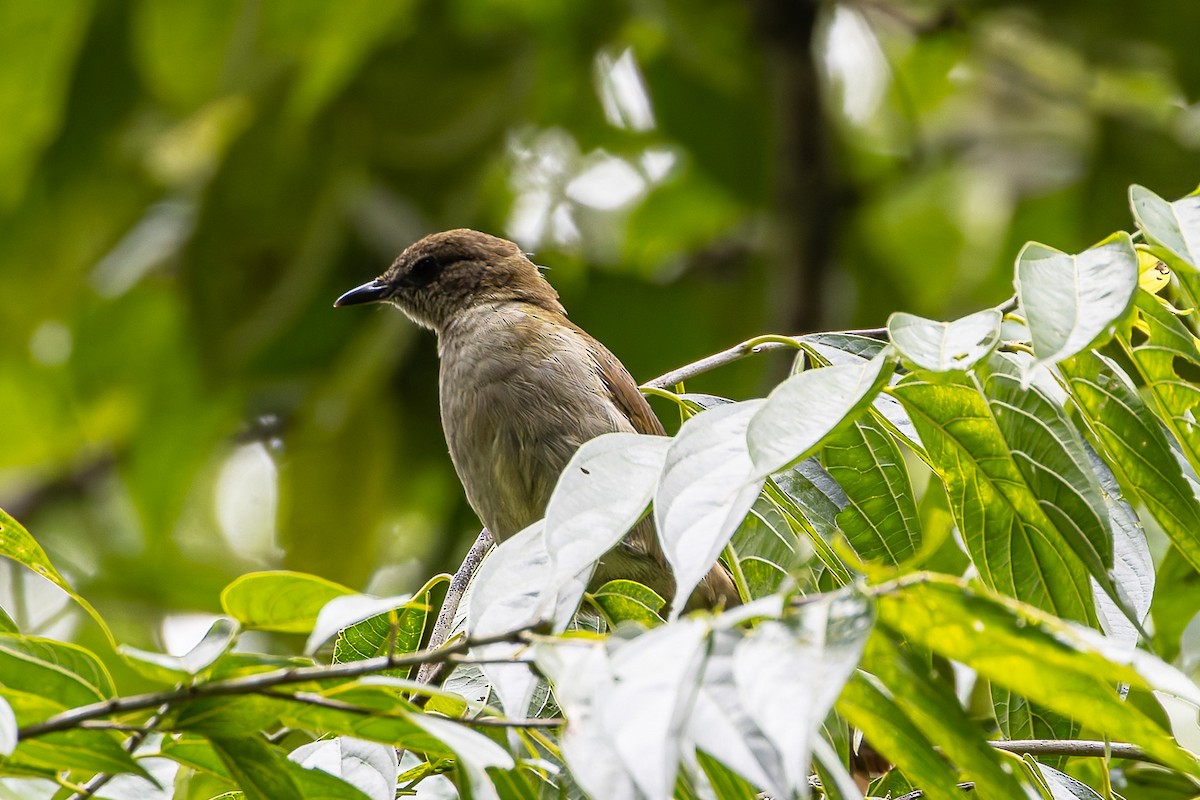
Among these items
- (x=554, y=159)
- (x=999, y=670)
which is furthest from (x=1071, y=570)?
(x=554, y=159)

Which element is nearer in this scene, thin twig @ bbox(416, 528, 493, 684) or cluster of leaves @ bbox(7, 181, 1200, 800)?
cluster of leaves @ bbox(7, 181, 1200, 800)

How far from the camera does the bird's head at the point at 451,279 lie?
4.34 m

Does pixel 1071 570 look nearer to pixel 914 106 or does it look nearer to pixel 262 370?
pixel 262 370

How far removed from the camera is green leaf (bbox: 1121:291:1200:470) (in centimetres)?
178

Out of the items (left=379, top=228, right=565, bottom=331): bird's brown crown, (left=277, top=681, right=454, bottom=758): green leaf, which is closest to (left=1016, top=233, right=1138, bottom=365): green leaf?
(left=277, top=681, right=454, bottom=758): green leaf

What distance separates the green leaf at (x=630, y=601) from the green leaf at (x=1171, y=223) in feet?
2.81

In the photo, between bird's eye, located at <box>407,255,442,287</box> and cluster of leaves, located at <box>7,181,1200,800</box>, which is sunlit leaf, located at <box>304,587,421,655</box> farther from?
bird's eye, located at <box>407,255,442,287</box>

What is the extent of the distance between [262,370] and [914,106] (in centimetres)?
363

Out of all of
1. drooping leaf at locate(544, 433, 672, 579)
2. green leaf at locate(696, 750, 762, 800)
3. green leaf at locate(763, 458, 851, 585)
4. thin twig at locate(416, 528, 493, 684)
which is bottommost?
thin twig at locate(416, 528, 493, 684)

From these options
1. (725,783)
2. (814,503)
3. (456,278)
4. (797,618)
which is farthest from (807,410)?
(456,278)

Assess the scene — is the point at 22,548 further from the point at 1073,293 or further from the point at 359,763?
the point at 1073,293

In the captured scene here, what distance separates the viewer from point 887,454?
206 centimetres

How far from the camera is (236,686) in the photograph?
1.42m

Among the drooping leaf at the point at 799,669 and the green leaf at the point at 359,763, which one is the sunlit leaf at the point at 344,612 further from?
the drooping leaf at the point at 799,669
